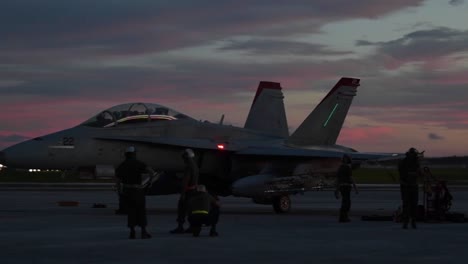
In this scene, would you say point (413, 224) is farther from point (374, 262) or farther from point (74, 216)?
point (74, 216)

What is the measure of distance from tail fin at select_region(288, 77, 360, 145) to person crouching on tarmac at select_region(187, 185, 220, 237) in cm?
1174

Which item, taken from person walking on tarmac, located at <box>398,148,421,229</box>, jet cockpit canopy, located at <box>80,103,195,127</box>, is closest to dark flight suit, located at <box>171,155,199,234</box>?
person walking on tarmac, located at <box>398,148,421,229</box>

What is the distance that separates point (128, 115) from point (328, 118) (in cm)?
795

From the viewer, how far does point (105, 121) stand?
23031 mm

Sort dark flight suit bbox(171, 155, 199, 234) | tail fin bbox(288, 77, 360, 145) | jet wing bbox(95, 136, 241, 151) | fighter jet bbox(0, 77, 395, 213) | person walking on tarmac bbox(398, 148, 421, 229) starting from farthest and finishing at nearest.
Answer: tail fin bbox(288, 77, 360, 145), jet wing bbox(95, 136, 241, 151), fighter jet bbox(0, 77, 395, 213), person walking on tarmac bbox(398, 148, 421, 229), dark flight suit bbox(171, 155, 199, 234)

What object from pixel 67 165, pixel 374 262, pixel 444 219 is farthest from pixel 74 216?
pixel 374 262

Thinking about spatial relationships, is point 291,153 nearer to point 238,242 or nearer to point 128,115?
point 128,115

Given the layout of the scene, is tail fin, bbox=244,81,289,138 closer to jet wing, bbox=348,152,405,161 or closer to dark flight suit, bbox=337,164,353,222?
jet wing, bbox=348,152,405,161

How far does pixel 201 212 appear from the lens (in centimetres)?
1550

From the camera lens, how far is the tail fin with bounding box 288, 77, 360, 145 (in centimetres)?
2778

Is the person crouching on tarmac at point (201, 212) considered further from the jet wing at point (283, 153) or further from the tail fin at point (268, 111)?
the tail fin at point (268, 111)

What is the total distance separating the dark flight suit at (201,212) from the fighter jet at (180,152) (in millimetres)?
7192

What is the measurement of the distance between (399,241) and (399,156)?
967cm

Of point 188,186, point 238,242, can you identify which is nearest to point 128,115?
point 188,186
